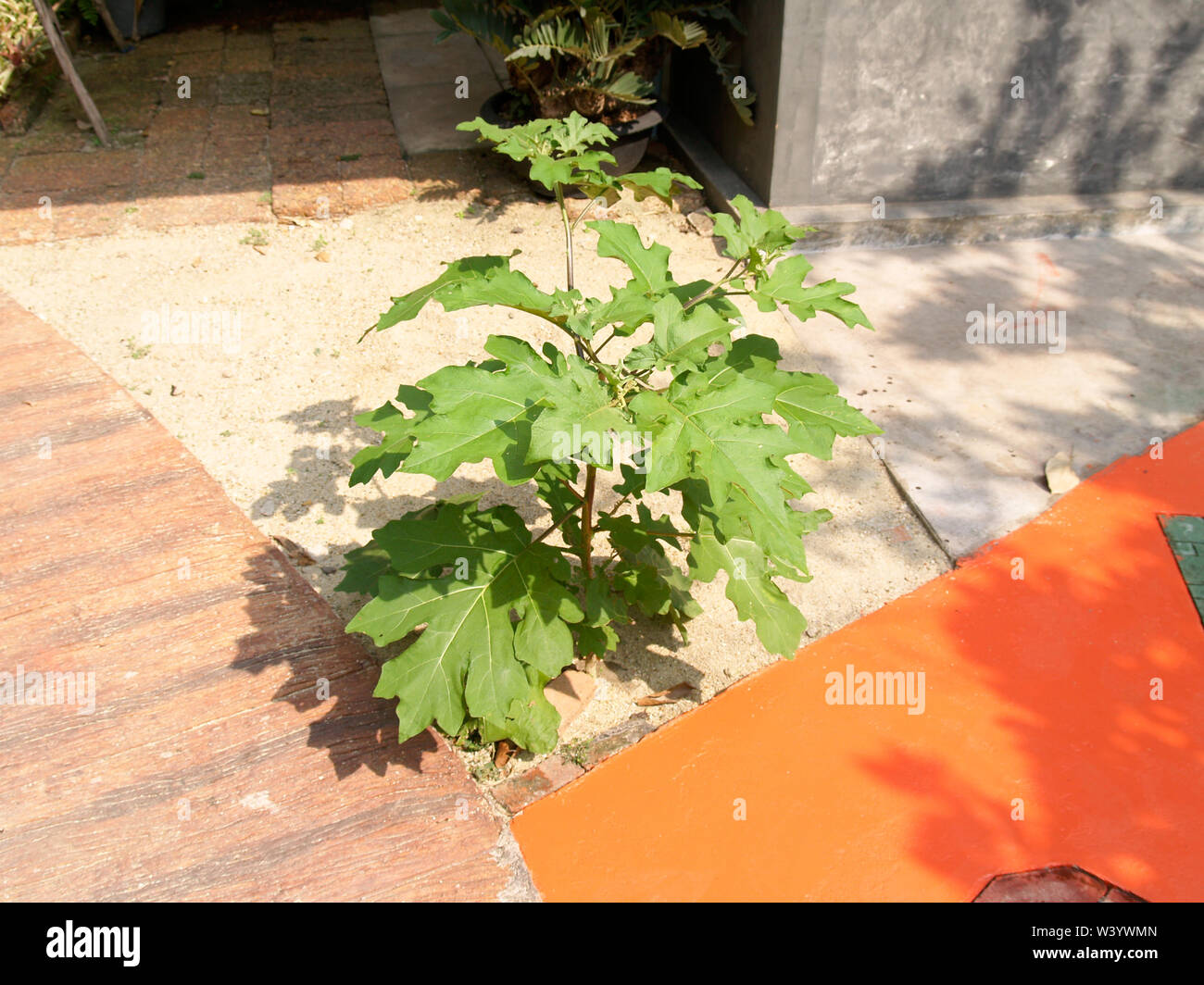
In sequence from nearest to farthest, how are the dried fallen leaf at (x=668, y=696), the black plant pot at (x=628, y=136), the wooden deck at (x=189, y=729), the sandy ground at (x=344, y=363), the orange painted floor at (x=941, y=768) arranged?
the wooden deck at (x=189, y=729) < the orange painted floor at (x=941, y=768) < the dried fallen leaf at (x=668, y=696) < the sandy ground at (x=344, y=363) < the black plant pot at (x=628, y=136)

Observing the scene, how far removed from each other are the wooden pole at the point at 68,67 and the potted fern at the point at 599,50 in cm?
211

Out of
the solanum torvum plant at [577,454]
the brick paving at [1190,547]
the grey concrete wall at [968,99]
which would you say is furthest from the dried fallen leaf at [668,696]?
the grey concrete wall at [968,99]

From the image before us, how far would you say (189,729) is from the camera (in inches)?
118

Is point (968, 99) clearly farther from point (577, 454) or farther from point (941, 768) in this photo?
point (577, 454)

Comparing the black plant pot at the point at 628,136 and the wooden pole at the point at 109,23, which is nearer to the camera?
the black plant pot at the point at 628,136

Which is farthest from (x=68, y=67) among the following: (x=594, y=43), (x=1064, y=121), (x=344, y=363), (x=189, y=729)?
(x=1064, y=121)

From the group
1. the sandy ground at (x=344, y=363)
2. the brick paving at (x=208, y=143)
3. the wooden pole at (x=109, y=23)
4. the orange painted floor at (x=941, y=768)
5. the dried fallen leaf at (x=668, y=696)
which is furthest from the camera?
the wooden pole at (x=109, y=23)

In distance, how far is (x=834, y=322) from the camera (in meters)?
5.01

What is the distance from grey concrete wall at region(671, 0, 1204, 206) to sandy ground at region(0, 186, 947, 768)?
0.61 m

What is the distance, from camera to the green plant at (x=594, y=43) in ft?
17.4

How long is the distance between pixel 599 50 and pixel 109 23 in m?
4.03

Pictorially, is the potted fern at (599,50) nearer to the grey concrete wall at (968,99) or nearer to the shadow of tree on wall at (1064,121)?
the grey concrete wall at (968,99)

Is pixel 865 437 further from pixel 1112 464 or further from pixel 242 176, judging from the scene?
pixel 242 176

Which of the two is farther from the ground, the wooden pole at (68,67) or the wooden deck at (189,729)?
the wooden pole at (68,67)
